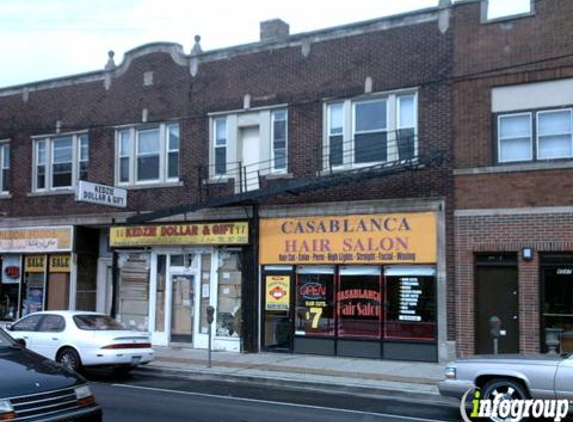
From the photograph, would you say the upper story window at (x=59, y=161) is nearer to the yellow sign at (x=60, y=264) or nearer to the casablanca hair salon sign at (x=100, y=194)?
the yellow sign at (x=60, y=264)

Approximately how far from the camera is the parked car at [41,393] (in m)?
5.87

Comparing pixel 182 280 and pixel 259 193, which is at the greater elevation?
pixel 259 193

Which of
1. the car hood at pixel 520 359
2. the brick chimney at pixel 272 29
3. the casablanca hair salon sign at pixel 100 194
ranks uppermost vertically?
the brick chimney at pixel 272 29

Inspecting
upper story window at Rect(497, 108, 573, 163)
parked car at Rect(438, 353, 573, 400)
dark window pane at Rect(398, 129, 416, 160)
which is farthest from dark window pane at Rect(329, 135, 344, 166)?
parked car at Rect(438, 353, 573, 400)

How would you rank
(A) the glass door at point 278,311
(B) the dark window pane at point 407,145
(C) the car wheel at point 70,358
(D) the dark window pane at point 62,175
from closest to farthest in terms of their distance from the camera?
1. (C) the car wheel at point 70,358
2. (B) the dark window pane at point 407,145
3. (A) the glass door at point 278,311
4. (D) the dark window pane at point 62,175

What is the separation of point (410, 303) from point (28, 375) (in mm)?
11611

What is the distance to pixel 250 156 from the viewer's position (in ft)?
63.8

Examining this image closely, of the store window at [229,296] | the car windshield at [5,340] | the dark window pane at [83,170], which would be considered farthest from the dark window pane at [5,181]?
the car windshield at [5,340]

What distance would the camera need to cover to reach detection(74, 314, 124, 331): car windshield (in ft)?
47.8

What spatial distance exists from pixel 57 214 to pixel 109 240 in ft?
7.19

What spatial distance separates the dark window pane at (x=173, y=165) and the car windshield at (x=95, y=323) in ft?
20.3

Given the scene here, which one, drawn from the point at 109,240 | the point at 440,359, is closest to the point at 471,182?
the point at 440,359

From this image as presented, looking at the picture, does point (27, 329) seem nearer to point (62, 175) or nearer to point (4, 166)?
point (62, 175)

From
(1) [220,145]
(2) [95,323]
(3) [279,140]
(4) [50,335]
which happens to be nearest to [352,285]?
(3) [279,140]
